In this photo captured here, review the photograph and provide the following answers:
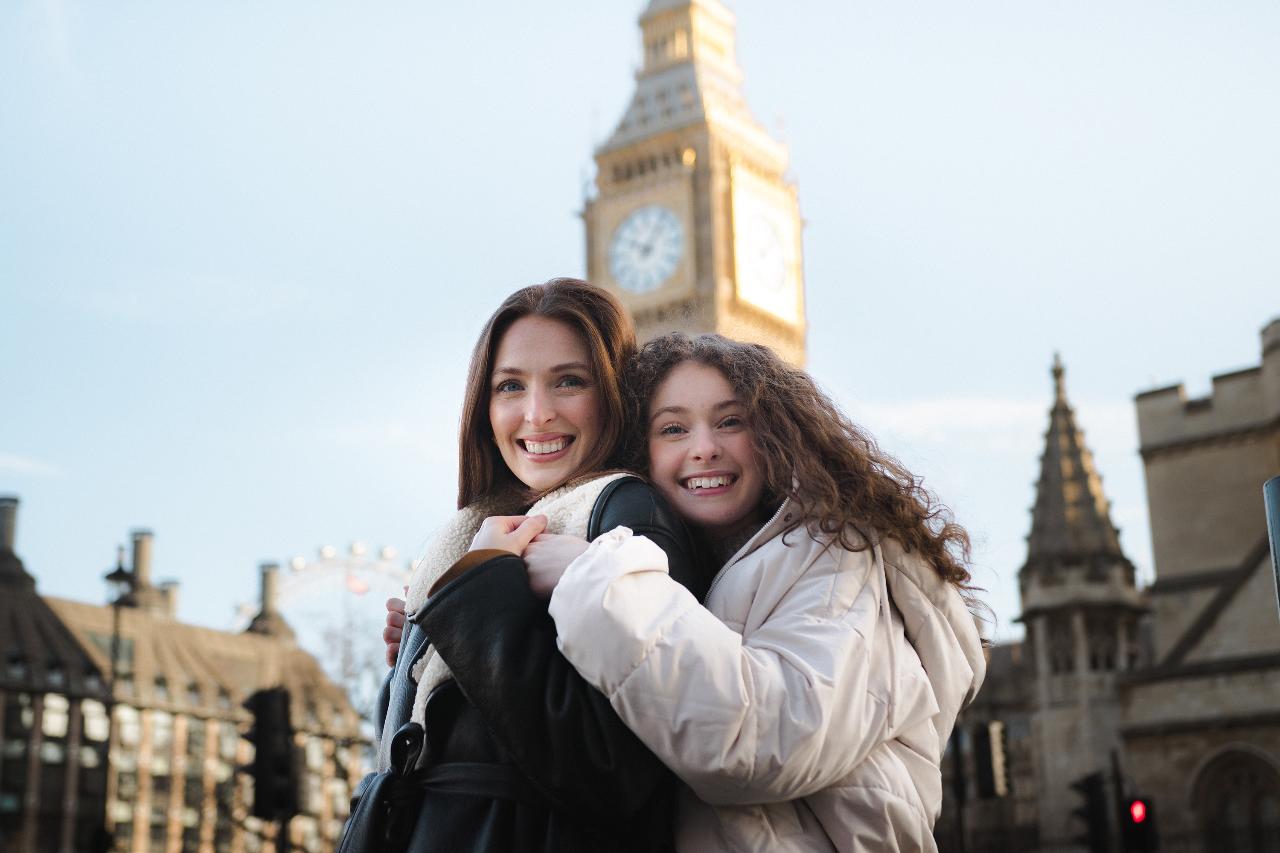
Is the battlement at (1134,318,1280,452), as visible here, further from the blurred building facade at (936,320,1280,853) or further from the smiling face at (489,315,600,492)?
the smiling face at (489,315,600,492)

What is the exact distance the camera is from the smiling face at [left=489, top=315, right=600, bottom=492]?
144 inches

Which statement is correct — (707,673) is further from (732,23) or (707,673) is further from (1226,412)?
(732,23)

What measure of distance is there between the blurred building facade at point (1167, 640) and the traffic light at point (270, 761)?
12291 millimetres

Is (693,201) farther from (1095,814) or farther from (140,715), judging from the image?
(1095,814)

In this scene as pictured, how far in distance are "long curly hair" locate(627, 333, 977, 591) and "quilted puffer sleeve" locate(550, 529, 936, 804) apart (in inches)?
13.4

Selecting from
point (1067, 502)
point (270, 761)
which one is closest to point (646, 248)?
point (1067, 502)

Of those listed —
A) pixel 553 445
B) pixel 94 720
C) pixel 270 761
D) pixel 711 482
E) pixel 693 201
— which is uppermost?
pixel 693 201

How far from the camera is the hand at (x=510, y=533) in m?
3.24

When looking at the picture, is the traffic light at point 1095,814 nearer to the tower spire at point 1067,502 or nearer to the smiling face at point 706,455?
the tower spire at point 1067,502

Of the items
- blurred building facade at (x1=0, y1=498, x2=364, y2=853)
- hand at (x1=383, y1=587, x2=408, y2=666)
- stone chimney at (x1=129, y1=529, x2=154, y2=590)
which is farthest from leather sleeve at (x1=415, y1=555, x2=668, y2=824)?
stone chimney at (x1=129, y1=529, x2=154, y2=590)

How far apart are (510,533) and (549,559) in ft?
0.43

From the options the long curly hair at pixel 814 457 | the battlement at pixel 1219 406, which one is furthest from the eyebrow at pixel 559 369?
the battlement at pixel 1219 406

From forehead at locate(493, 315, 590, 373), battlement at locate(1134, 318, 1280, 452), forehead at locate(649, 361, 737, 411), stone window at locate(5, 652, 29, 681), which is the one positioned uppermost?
battlement at locate(1134, 318, 1280, 452)

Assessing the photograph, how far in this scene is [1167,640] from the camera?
114 ft
